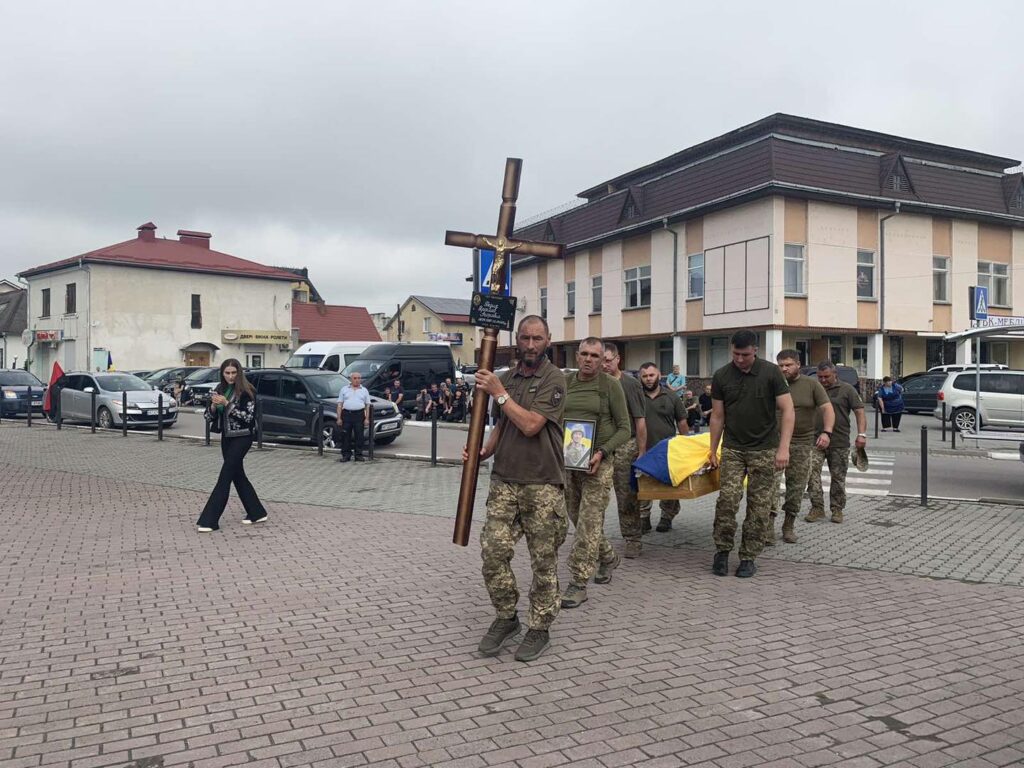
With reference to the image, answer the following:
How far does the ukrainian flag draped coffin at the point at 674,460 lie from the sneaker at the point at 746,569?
826mm

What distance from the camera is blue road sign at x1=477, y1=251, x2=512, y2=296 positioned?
5.11m

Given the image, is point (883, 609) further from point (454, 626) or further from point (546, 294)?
point (546, 294)

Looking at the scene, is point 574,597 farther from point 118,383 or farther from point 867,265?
point 867,265

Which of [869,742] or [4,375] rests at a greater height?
[4,375]

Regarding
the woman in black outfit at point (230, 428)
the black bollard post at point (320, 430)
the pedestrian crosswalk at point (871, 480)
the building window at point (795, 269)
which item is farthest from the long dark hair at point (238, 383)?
the building window at point (795, 269)

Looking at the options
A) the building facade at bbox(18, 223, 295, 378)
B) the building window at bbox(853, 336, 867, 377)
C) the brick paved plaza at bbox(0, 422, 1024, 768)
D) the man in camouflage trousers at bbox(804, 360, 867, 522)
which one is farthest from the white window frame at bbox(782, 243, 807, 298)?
the building facade at bbox(18, 223, 295, 378)

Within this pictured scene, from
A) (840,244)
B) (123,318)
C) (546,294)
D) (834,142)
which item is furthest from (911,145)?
(123,318)

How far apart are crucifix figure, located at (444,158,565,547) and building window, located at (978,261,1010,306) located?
32267 mm

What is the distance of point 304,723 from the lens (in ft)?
12.7

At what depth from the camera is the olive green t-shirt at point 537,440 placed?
4.72 metres

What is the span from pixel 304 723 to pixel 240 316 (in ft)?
158

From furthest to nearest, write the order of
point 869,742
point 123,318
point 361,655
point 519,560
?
1. point 123,318
2. point 519,560
3. point 361,655
4. point 869,742

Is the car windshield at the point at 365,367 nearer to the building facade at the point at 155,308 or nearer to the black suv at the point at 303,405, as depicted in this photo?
the black suv at the point at 303,405

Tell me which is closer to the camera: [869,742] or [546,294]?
[869,742]
